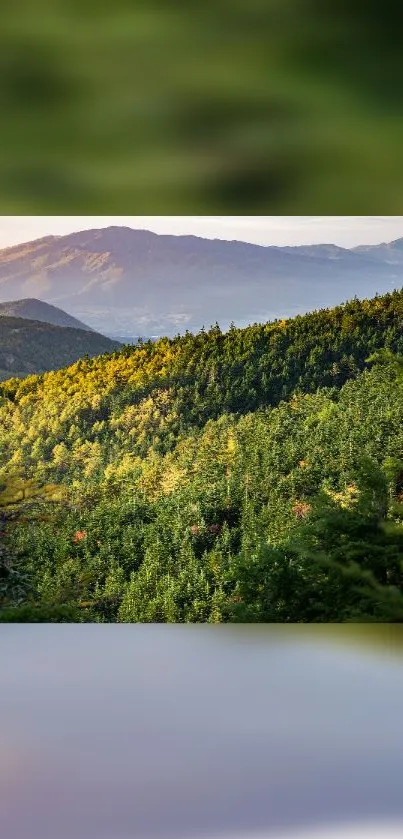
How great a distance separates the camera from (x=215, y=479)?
6156mm

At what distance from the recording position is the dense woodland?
19.6ft

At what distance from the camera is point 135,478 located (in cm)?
618

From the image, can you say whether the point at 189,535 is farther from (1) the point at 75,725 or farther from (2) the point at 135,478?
(1) the point at 75,725

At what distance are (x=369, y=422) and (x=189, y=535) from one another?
1.27 m
